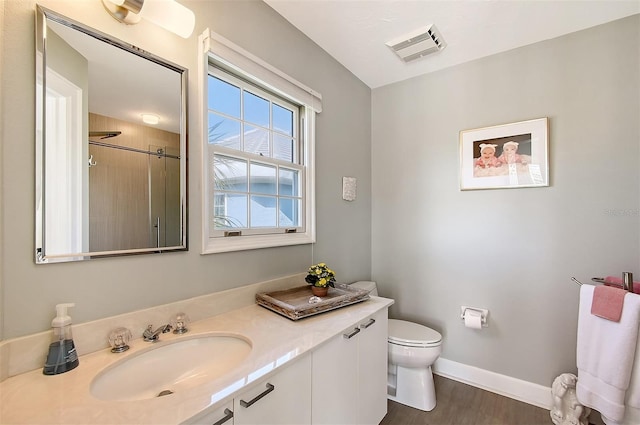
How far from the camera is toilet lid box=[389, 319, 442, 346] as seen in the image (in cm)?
192

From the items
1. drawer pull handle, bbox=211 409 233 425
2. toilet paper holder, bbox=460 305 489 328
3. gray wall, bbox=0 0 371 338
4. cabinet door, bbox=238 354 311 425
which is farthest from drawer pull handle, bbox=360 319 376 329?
toilet paper holder, bbox=460 305 489 328

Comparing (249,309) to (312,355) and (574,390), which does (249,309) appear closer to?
(312,355)

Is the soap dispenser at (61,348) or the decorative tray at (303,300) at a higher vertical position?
the soap dispenser at (61,348)

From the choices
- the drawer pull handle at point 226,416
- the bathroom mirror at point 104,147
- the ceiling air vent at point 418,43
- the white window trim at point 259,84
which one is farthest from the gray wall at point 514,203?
the drawer pull handle at point 226,416

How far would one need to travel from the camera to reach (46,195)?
944 millimetres

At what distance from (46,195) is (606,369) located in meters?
2.60

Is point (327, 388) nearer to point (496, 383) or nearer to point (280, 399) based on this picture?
point (280, 399)

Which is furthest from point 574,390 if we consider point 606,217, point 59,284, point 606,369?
point 59,284

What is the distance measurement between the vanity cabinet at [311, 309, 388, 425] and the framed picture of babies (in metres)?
1.34

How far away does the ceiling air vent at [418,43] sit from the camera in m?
1.94

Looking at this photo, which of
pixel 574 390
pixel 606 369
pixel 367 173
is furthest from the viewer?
pixel 367 173

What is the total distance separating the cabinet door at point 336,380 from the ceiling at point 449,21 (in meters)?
1.84

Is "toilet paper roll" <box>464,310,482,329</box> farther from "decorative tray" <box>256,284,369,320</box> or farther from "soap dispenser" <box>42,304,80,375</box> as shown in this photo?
"soap dispenser" <box>42,304,80,375</box>

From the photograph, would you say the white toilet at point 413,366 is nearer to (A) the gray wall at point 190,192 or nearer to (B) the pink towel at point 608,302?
(A) the gray wall at point 190,192
